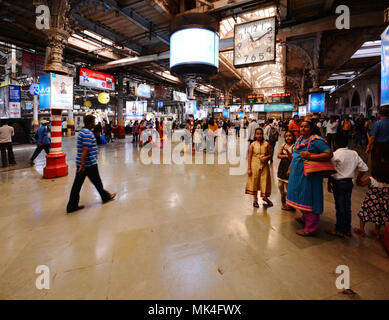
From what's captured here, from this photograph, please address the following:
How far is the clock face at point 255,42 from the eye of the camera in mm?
6305

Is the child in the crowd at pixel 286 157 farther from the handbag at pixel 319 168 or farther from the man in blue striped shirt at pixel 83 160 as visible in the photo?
the man in blue striped shirt at pixel 83 160

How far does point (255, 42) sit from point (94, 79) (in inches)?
399

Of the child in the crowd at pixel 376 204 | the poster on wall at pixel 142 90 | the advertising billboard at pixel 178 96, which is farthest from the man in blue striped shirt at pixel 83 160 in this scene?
the advertising billboard at pixel 178 96

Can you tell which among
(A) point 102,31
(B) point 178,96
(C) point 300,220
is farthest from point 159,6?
(B) point 178,96

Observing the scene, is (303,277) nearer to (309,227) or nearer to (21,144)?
(309,227)

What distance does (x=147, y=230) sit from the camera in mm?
2709

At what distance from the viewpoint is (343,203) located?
A: 257 cm

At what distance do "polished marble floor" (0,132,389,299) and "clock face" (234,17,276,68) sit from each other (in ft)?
15.3

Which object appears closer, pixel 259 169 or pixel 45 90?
pixel 259 169

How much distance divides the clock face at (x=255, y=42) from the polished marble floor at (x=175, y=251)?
4676mm

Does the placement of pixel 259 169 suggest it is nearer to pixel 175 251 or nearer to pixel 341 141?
pixel 341 141

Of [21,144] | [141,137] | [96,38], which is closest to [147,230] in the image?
[141,137]

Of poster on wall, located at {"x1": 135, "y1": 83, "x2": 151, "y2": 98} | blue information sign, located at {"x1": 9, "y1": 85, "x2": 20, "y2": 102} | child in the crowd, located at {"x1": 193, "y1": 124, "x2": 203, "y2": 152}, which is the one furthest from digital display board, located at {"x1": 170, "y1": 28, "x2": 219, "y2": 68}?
blue information sign, located at {"x1": 9, "y1": 85, "x2": 20, "y2": 102}
